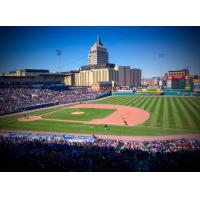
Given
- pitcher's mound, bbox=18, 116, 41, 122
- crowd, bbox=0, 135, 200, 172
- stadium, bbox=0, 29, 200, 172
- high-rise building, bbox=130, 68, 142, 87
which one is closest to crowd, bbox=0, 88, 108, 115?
stadium, bbox=0, 29, 200, 172

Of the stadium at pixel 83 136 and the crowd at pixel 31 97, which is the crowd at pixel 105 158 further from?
the crowd at pixel 31 97

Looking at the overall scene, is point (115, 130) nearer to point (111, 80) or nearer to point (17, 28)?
point (17, 28)

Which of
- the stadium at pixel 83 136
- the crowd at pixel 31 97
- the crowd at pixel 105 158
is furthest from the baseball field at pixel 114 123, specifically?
the crowd at pixel 105 158

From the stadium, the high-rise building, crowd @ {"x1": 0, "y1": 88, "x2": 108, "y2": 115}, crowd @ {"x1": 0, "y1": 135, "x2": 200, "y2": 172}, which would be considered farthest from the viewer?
the high-rise building

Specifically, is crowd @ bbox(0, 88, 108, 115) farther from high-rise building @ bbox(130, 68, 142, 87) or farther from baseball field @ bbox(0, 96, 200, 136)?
high-rise building @ bbox(130, 68, 142, 87)

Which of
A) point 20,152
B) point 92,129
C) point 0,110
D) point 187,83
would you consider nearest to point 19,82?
point 0,110

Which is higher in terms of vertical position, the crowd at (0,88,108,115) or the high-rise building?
the high-rise building

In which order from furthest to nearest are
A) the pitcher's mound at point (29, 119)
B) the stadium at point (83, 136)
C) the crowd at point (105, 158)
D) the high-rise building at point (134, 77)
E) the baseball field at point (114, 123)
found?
the high-rise building at point (134, 77), the pitcher's mound at point (29, 119), the baseball field at point (114, 123), the stadium at point (83, 136), the crowd at point (105, 158)
